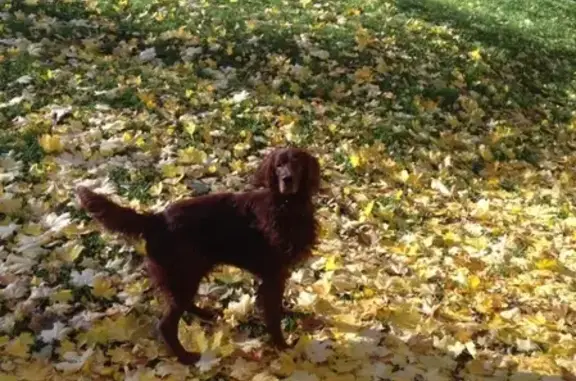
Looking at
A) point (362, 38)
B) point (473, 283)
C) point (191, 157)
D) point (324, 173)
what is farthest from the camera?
point (362, 38)

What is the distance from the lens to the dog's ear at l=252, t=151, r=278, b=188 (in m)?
3.92

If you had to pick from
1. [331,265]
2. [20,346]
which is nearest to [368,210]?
[331,265]

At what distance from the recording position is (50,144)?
20.2 ft

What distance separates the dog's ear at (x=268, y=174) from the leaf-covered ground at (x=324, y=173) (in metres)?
0.42

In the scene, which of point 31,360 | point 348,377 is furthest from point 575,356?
point 31,360

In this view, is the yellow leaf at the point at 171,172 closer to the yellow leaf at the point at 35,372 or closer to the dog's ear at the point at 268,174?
the dog's ear at the point at 268,174

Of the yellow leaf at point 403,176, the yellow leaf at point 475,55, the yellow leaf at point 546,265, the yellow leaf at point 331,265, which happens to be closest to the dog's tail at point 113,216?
the yellow leaf at point 331,265

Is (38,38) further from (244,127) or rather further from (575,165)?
(575,165)

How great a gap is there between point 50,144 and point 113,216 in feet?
8.57

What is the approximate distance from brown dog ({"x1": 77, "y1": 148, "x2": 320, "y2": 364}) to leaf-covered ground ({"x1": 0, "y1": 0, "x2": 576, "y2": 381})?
0.15m

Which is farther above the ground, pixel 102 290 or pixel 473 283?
pixel 102 290

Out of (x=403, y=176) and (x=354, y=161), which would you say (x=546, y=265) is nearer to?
(x=403, y=176)

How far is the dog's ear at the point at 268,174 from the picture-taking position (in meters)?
3.92

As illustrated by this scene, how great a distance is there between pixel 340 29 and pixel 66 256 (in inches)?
242
